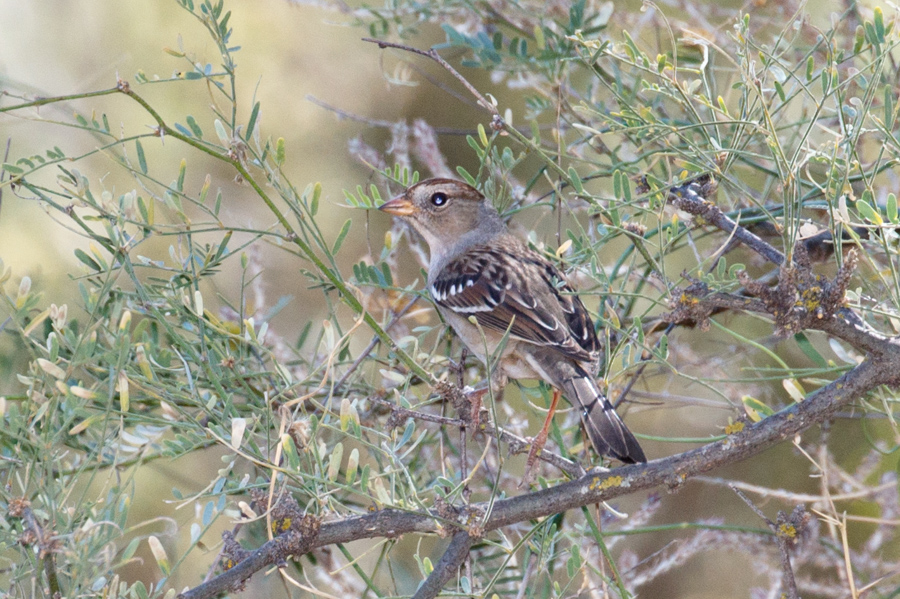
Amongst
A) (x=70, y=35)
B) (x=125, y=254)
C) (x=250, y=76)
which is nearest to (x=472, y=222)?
(x=250, y=76)

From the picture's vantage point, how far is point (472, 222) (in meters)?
4.39

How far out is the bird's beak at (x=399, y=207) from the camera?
3.89 meters

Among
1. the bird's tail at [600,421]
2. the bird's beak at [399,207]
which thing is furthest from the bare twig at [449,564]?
the bird's beak at [399,207]

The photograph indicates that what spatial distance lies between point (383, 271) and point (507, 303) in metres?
0.76

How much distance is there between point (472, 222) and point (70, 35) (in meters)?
2.89

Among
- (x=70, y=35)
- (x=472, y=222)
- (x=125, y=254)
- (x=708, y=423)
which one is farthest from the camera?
(x=70, y=35)

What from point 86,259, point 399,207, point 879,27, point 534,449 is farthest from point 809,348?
point 86,259

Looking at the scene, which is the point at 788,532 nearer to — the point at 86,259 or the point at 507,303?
the point at 507,303

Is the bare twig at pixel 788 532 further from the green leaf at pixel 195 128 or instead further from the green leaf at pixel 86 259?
the green leaf at pixel 86 259

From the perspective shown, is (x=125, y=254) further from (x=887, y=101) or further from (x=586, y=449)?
(x=887, y=101)

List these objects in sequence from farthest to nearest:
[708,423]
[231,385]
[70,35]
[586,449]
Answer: [70,35]
[708,423]
[586,449]
[231,385]

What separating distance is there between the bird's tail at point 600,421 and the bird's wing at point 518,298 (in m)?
0.12

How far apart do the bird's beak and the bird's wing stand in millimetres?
311

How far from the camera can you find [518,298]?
3668 millimetres
